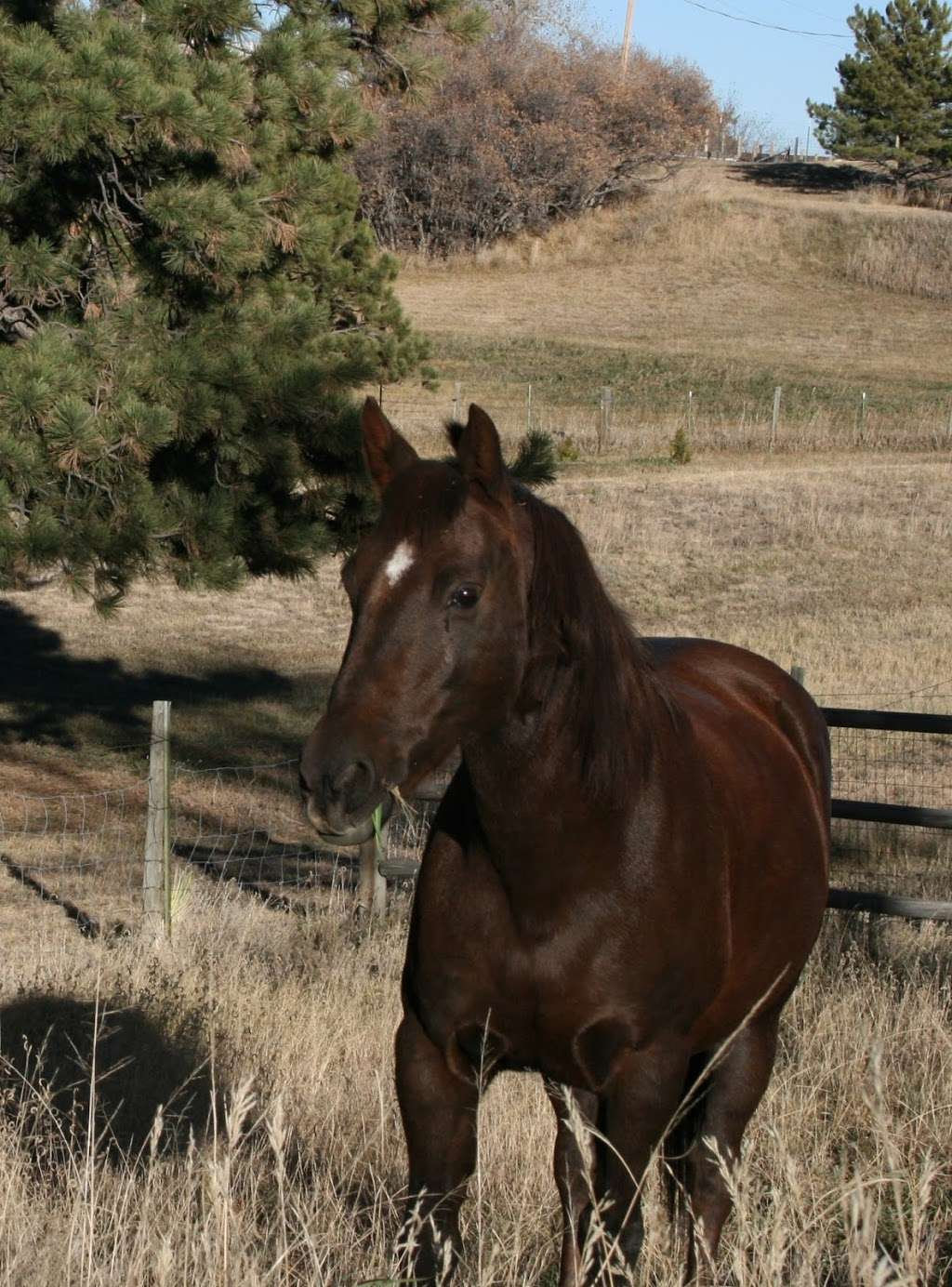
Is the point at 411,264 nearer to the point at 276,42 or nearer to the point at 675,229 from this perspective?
the point at 675,229

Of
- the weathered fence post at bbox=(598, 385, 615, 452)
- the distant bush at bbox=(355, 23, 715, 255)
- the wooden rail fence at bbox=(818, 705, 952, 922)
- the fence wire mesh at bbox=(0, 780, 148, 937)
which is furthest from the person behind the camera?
the distant bush at bbox=(355, 23, 715, 255)

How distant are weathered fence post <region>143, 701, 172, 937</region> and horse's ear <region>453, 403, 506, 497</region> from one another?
4850mm

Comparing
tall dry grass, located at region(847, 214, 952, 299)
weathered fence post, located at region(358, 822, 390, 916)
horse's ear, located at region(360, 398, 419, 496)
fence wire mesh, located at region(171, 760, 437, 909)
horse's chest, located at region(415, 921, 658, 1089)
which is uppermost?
tall dry grass, located at region(847, 214, 952, 299)

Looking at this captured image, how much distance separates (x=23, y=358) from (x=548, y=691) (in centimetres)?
500

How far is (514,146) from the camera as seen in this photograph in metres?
51.2

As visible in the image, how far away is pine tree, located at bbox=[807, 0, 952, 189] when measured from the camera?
53.4 meters

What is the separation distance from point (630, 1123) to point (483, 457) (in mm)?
1333

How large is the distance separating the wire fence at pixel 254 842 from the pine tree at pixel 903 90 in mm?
46959

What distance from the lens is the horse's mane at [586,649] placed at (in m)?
2.94

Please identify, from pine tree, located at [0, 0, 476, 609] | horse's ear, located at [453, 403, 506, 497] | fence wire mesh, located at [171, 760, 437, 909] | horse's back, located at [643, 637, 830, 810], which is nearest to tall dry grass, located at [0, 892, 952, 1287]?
horse's back, located at [643, 637, 830, 810]

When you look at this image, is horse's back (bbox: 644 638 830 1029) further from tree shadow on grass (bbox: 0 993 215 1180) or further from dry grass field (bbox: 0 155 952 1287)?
tree shadow on grass (bbox: 0 993 215 1180)

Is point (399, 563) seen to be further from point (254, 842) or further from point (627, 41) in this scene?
point (627, 41)

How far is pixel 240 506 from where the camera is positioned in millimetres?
8750

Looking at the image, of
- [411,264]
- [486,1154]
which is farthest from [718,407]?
[486,1154]
